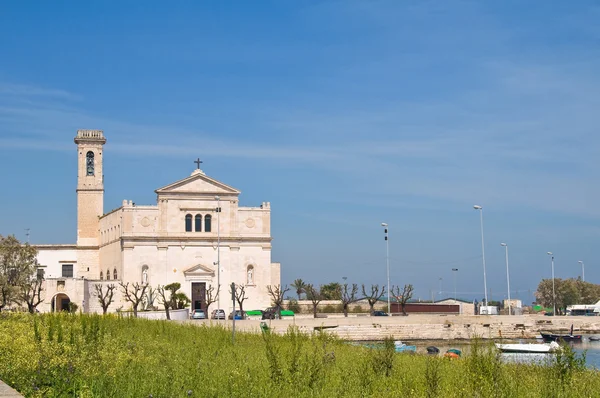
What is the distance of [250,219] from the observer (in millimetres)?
78375

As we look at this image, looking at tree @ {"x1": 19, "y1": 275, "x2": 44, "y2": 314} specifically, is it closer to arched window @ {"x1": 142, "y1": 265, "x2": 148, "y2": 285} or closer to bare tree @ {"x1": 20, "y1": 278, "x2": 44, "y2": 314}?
bare tree @ {"x1": 20, "y1": 278, "x2": 44, "y2": 314}

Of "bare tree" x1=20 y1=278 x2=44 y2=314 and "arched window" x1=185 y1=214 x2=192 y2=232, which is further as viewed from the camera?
"arched window" x1=185 y1=214 x2=192 y2=232

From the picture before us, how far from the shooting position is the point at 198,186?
76.7 meters

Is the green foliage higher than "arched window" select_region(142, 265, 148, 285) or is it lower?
lower

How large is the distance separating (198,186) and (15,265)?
18.2 meters

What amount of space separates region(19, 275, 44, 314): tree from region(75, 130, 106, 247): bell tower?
1505 cm

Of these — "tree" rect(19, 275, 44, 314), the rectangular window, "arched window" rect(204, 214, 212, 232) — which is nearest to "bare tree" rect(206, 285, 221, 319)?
"arched window" rect(204, 214, 212, 232)

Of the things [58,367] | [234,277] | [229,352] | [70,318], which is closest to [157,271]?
[234,277]

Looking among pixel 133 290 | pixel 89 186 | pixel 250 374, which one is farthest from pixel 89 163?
pixel 250 374

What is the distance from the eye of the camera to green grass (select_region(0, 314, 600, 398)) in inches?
571

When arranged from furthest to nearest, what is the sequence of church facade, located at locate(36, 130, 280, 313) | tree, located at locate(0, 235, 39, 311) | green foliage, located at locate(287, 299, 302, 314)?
green foliage, located at locate(287, 299, 302, 314), church facade, located at locate(36, 130, 280, 313), tree, located at locate(0, 235, 39, 311)

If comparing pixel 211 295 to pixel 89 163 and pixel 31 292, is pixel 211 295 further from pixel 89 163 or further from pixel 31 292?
pixel 89 163

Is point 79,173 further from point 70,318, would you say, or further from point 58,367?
point 58,367

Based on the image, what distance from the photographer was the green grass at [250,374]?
14.5 m
